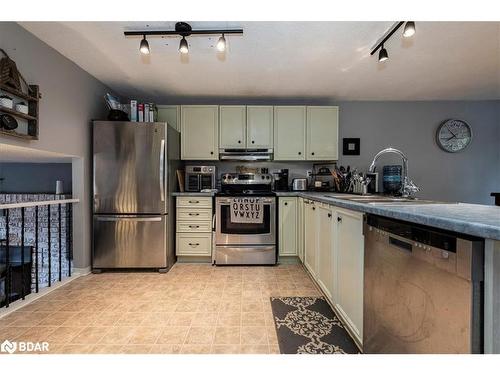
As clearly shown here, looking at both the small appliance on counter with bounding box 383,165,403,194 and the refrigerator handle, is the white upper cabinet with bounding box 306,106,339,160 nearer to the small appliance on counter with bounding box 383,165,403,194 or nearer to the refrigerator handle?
the small appliance on counter with bounding box 383,165,403,194

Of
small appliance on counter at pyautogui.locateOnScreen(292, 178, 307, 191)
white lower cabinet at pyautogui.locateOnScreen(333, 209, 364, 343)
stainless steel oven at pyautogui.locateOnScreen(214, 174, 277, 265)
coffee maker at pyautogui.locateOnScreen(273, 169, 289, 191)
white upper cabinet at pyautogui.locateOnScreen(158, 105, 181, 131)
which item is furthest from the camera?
coffee maker at pyautogui.locateOnScreen(273, 169, 289, 191)

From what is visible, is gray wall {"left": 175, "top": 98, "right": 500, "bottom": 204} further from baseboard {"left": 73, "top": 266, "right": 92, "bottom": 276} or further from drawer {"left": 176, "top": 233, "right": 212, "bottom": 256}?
baseboard {"left": 73, "top": 266, "right": 92, "bottom": 276}

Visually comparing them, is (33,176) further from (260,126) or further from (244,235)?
(260,126)

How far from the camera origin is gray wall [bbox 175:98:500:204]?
356cm

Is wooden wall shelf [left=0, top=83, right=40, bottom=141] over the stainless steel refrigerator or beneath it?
over

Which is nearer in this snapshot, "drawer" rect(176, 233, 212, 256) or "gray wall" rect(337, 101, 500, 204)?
"drawer" rect(176, 233, 212, 256)

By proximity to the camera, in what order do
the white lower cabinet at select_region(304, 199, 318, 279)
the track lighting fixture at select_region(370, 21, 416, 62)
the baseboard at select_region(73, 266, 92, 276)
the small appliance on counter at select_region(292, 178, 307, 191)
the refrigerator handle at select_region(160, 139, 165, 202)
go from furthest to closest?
the small appliance on counter at select_region(292, 178, 307, 191) < the refrigerator handle at select_region(160, 139, 165, 202) < the baseboard at select_region(73, 266, 92, 276) < the white lower cabinet at select_region(304, 199, 318, 279) < the track lighting fixture at select_region(370, 21, 416, 62)

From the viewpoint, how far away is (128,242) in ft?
8.89

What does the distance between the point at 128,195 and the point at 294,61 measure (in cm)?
233

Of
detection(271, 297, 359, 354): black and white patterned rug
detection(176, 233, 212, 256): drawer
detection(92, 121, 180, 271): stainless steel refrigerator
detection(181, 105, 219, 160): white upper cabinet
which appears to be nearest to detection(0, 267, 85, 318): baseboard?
detection(92, 121, 180, 271): stainless steel refrigerator

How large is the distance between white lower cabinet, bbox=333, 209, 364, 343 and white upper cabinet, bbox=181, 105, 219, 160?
7.08 ft

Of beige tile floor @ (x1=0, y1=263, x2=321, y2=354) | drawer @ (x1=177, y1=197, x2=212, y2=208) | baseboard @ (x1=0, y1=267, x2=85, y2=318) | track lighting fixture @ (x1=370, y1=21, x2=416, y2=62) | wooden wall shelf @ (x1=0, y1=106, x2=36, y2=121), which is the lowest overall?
beige tile floor @ (x1=0, y1=263, x2=321, y2=354)

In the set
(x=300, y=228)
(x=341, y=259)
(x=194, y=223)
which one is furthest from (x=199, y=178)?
(x=341, y=259)
